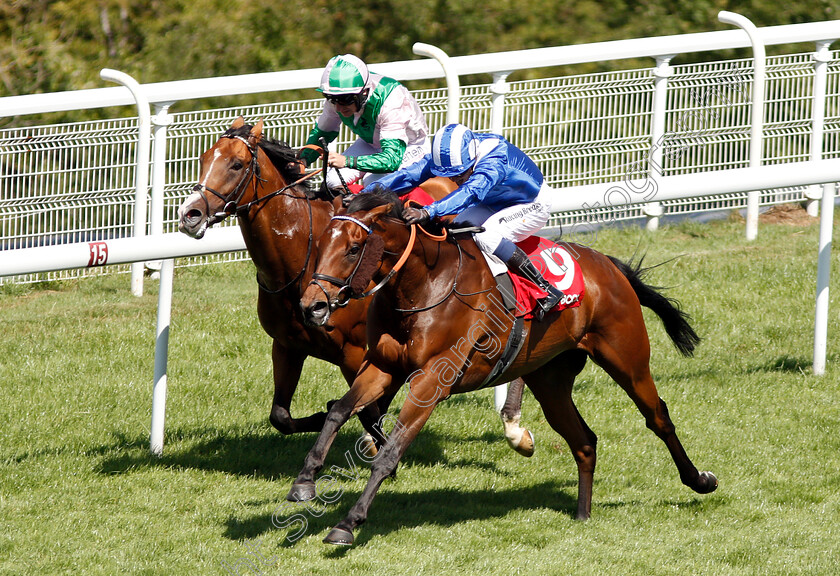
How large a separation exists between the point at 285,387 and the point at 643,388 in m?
1.86

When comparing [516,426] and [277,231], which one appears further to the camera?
[516,426]

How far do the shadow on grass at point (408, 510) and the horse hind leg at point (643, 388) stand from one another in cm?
59

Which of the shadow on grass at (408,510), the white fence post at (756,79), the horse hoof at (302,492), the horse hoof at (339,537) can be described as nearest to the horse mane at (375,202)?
the horse hoof at (302,492)

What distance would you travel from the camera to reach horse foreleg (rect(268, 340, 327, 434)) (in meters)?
6.30

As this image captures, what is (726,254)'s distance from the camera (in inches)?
402

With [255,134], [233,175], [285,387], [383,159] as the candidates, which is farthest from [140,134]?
[285,387]

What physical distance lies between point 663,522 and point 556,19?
385 inches

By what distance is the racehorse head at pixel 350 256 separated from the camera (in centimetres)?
479

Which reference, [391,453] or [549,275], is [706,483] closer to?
[549,275]

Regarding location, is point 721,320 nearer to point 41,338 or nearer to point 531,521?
point 531,521

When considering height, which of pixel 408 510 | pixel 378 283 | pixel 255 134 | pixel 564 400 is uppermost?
pixel 255 134

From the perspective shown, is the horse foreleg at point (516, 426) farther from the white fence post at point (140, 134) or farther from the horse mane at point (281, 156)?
the white fence post at point (140, 134)

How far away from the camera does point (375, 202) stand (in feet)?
16.9

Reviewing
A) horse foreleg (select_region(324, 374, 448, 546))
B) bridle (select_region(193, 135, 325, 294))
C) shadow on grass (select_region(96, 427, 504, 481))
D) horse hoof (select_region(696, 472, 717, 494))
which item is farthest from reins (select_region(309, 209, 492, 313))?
shadow on grass (select_region(96, 427, 504, 481))
